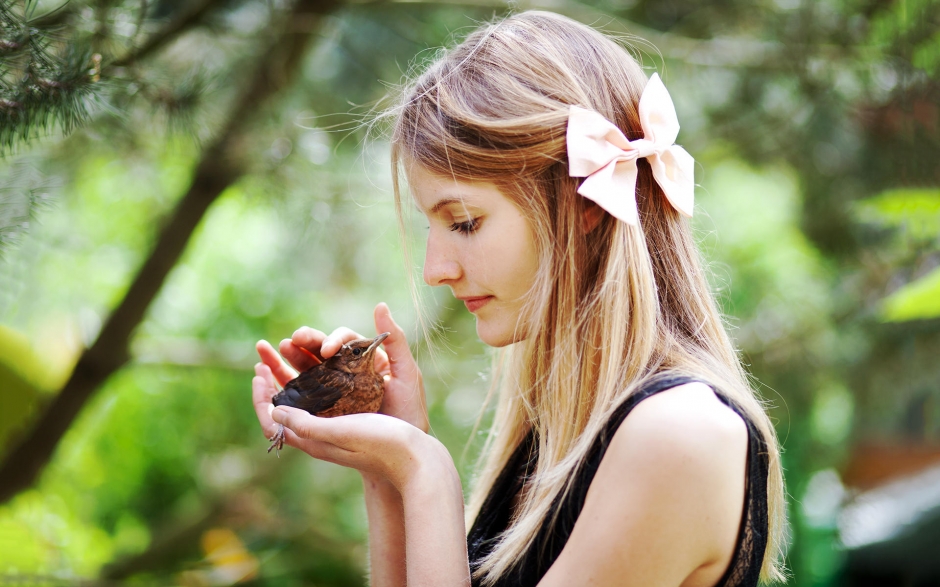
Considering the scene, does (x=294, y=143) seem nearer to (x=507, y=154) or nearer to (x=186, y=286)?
(x=507, y=154)

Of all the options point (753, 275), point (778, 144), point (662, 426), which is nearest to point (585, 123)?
point (662, 426)

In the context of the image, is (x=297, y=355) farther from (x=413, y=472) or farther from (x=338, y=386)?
(x=413, y=472)

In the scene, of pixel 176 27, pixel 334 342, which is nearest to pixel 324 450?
pixel 334 342

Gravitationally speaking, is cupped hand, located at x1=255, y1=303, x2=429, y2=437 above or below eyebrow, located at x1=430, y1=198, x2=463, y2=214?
below

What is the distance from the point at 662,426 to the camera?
70cm

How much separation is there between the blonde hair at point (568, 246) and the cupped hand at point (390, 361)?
0.82 ft

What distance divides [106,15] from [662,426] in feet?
3.16

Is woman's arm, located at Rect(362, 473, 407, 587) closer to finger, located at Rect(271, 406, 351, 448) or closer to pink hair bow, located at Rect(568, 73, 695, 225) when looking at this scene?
finger, located at Rect(271, 406, 351, 448)

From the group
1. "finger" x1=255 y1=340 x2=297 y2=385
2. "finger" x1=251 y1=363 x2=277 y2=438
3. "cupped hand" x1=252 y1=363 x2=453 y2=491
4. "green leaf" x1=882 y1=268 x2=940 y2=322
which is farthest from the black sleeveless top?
"green leaf" x1=882 y1=268 x2=940 y2=322

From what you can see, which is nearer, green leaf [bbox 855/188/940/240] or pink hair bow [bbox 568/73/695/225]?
pink hair bow [bbox 568/73/695/225]

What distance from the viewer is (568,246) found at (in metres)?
0.87

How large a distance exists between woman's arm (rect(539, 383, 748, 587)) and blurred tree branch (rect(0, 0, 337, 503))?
3.70 ft

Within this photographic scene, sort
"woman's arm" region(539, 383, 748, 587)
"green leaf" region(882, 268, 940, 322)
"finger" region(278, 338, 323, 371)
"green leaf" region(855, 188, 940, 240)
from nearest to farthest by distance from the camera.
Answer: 1. "woman's arm" region(539, 383, 748, 587)
2. "finger" region(278, 338, 323, 371)
3. "green leaf" region(882, 268, 940, 322)
4. "green leaf" region(855, 188, 940, 240)

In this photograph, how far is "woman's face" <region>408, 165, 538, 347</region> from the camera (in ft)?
2.82
